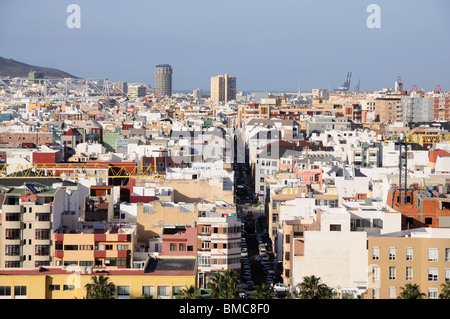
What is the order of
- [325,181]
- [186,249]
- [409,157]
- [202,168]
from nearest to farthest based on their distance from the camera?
[186,249]
[325,181]
[202,168]
[409,157]

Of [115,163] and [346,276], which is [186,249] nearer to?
[346,276]

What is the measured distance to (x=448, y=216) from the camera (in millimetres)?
14875

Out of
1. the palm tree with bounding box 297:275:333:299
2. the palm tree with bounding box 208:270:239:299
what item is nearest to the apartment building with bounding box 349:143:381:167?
the palm tree with bounding box 297:275:333:299

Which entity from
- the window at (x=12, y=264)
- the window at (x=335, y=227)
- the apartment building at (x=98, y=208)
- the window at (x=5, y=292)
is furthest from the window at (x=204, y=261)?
the window at (x=5, y=292)

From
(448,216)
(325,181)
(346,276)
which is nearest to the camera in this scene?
Answer: (346,276)

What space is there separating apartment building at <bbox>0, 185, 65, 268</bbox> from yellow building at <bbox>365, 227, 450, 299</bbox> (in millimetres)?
5722

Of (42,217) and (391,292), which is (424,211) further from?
(42,217)

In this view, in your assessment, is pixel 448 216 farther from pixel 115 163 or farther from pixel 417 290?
pixel 115 163

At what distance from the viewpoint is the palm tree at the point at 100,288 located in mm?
11906

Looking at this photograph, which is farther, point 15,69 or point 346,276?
point 15,69

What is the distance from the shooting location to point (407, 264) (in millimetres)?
12984

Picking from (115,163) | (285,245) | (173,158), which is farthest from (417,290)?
(173,158)

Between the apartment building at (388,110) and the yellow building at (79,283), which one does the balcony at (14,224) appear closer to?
the yellow building at (79,283)

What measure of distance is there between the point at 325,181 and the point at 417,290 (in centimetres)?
1034
